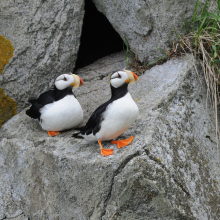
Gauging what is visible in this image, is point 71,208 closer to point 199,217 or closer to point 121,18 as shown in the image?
point 199,217

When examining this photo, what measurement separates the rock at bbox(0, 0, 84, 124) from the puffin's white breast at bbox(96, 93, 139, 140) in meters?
1.61

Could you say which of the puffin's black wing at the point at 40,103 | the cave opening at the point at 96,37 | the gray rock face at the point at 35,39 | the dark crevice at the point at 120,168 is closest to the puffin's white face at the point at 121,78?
the dark crevice at the point at 120,168

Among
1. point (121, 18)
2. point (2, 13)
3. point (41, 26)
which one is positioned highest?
point (2, 13)

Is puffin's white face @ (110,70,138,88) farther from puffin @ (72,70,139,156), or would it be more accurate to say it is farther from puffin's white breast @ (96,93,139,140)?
puffin's white breast @ (96,93,139,140)

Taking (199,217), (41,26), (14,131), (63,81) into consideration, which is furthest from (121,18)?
(199,217)

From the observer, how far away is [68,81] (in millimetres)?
3191

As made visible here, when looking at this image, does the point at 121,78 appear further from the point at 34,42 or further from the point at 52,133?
the point at 34,42

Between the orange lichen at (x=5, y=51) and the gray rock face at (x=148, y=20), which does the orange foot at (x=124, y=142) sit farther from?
the orange lichen at (x=5, y=51)

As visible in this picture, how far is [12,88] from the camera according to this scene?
12.9 feet

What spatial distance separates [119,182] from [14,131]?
1.55m

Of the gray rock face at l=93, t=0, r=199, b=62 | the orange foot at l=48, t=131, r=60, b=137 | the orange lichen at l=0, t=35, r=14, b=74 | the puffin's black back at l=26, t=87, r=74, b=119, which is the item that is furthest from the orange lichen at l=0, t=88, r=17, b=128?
the gray rock face at l=93, t=0, r=199, b=62

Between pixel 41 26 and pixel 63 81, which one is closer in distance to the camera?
pixel 63 81

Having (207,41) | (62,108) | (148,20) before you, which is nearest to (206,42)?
(207,41)

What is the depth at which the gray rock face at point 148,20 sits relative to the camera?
12.4ft
